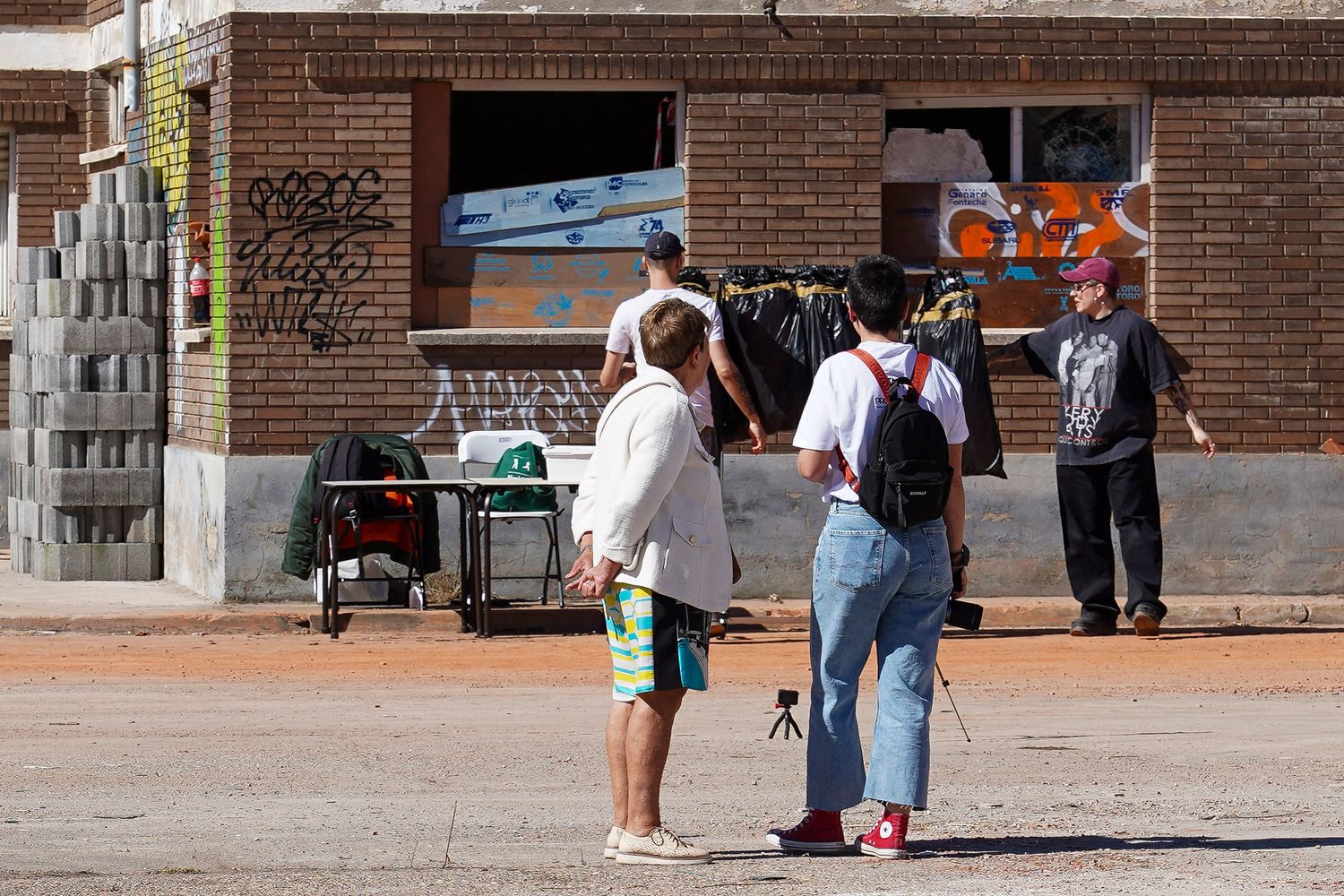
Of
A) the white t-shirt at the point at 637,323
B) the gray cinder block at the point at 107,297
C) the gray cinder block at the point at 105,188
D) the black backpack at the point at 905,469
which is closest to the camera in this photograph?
the black backpack at the point at 905,469

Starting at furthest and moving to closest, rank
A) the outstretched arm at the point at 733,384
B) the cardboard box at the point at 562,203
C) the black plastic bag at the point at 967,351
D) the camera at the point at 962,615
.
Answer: the cardboard box at the point at 562,203
the black plastic bag at the point at 967,351
the outstretched arm at the point at 733,384
the camera at the point at 962,615

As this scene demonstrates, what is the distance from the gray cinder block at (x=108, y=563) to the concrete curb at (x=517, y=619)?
5.72ft

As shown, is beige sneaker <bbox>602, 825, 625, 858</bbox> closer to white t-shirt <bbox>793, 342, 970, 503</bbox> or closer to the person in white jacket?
the person in white jacket

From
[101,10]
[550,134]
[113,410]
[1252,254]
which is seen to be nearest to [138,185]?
[113,410]

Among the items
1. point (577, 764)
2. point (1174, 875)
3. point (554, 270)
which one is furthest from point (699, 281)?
point (1174, 875)

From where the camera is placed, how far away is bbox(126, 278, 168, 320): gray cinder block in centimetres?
1466

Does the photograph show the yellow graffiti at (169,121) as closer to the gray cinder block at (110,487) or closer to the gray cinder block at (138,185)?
the gray cinder block at (138,185)

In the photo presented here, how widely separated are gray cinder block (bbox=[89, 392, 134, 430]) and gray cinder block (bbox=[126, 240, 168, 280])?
88 cm

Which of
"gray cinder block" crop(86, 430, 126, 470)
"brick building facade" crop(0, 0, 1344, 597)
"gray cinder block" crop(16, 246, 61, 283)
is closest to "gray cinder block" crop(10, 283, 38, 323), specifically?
"gray cinder block" crop(16, 246, 61, 283)

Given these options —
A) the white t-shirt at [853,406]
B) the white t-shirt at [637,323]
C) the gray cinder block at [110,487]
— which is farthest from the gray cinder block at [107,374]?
the white t-shirt at [853,406]

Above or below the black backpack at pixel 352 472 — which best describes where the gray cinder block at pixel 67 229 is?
above

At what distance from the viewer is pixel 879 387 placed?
6.18 meters

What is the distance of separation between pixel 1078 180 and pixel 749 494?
3.08m

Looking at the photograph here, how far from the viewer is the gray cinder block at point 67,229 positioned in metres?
14.8
